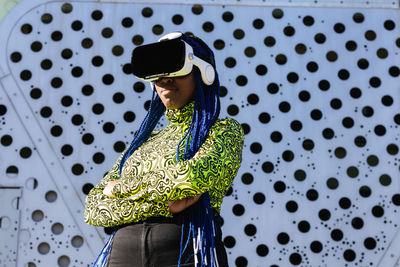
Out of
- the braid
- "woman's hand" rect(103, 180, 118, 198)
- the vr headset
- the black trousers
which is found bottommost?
the black trousers

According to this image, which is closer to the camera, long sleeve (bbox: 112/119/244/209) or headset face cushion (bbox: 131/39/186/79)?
long sleeve (bbox: 112/119/244/209)

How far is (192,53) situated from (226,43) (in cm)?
267

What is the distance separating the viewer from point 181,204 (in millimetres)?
1674

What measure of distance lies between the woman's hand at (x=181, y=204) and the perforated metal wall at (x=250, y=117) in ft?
8.57

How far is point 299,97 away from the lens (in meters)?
4.36

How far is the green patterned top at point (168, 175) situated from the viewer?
5.32ft

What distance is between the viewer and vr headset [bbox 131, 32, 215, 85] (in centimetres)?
177

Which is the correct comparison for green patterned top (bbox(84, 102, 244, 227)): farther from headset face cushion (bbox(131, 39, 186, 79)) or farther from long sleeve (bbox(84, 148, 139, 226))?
headset face cushion (bbox(131, 39, 186, 79))

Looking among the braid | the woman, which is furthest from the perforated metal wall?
the woman

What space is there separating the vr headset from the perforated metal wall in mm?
2516

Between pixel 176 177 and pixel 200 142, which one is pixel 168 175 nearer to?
pixel 176 177

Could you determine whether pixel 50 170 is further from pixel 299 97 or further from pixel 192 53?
pixel 192 53

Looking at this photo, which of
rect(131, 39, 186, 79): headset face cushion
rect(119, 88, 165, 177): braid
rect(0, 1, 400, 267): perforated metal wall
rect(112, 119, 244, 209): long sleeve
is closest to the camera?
rect(112, 119, 244, 209): long sleeve

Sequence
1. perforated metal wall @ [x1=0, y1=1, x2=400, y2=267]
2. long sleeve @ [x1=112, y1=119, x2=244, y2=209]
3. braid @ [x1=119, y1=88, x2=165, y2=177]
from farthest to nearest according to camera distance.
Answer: perforated metal wall @ [x1=0, y1=1, x2=400, y2=267]
braid @ [x1=119, y1=88, x2=165, y2=177]
long sleeve @ [x1=112, y1=119, x2=244, y2=209]
